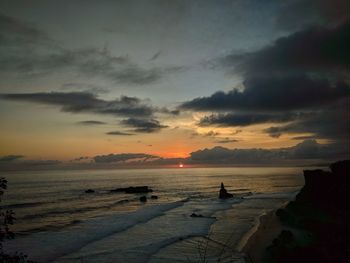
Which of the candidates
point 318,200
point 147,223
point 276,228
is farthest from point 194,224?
point 318,200

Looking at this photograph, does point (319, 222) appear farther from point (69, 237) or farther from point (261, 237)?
point (69, 237)

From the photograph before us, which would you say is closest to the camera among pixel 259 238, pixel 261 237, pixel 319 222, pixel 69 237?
pixel 259 238

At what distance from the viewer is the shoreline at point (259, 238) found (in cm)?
2515

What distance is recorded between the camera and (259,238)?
3062 centimetres

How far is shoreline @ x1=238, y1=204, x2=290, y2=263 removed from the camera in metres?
25.1

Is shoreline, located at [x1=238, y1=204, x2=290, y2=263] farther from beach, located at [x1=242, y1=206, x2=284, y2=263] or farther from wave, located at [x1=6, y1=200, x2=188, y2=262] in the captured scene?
wave, located at [x1=6, y1=200, x2=188, y2=262]

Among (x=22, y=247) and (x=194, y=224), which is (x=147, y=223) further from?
(x=22, y=247)

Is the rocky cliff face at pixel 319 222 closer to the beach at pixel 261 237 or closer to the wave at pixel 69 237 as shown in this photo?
the beach at pixel 261 237

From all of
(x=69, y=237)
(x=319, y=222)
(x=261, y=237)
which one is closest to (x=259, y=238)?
(x=261, y=237)

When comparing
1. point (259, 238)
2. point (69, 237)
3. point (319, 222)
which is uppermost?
point (319, 222)

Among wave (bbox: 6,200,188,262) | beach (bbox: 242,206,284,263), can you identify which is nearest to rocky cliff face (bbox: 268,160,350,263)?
beach (bbox: 242,206,284,263)

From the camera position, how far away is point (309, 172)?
53.8m

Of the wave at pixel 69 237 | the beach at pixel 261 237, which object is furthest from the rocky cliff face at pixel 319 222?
the wave at pixel 69 237

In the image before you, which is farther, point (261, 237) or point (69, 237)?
point (69, 237)
